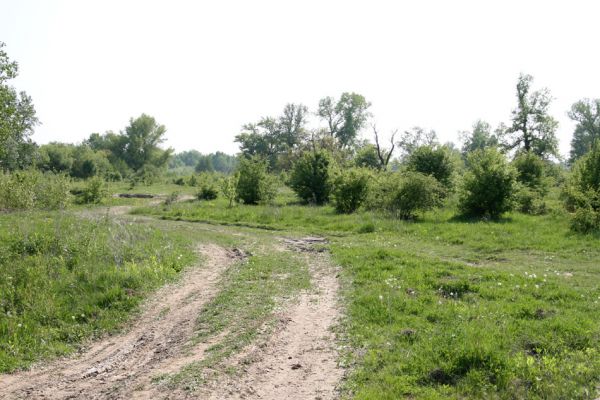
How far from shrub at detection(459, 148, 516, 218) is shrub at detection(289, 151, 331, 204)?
39.9ft

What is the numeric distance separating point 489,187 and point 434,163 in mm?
7105

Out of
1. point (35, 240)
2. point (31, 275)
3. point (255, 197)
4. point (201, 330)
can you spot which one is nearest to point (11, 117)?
point (35, 240)

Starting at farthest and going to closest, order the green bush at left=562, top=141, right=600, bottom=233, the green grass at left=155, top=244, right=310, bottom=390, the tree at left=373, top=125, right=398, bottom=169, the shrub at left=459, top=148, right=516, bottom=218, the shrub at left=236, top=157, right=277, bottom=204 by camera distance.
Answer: the tree at left=373, top=125, right=398, bottom=169, the shrub at left=236, top=157, right=277, bottom=204, the shrub at left=459, top=148, right=516, bottom=218, the green bush at left=562, top=141, right=600, bottom=233, the green grass at left=155, top=244, right=310, bottom=390

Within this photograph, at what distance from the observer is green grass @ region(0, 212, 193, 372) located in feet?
28.8

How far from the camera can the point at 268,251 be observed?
16703 mm

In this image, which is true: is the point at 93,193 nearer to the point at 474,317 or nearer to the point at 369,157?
the point at 369,157

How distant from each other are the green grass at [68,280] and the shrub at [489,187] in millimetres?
14897

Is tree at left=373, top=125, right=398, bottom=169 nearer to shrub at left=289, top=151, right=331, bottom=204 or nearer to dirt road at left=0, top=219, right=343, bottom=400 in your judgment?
shrub at left=289, top=151, right=331, bottom=204

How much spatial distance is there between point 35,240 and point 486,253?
573 inches

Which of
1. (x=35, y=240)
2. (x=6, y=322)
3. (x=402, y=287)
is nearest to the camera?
(x=6, y=322)

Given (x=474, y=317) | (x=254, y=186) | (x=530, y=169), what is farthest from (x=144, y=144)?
(x=474, y=317)

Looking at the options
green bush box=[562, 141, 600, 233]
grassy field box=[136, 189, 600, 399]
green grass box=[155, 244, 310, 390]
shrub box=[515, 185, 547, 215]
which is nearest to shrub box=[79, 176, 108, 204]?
grassy field box=[136, 189, 600, 399]

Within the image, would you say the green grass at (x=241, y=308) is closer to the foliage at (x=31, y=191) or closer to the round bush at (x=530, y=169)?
the foliage at (x=31, y=191)

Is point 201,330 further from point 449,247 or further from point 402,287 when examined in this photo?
point 449,247
